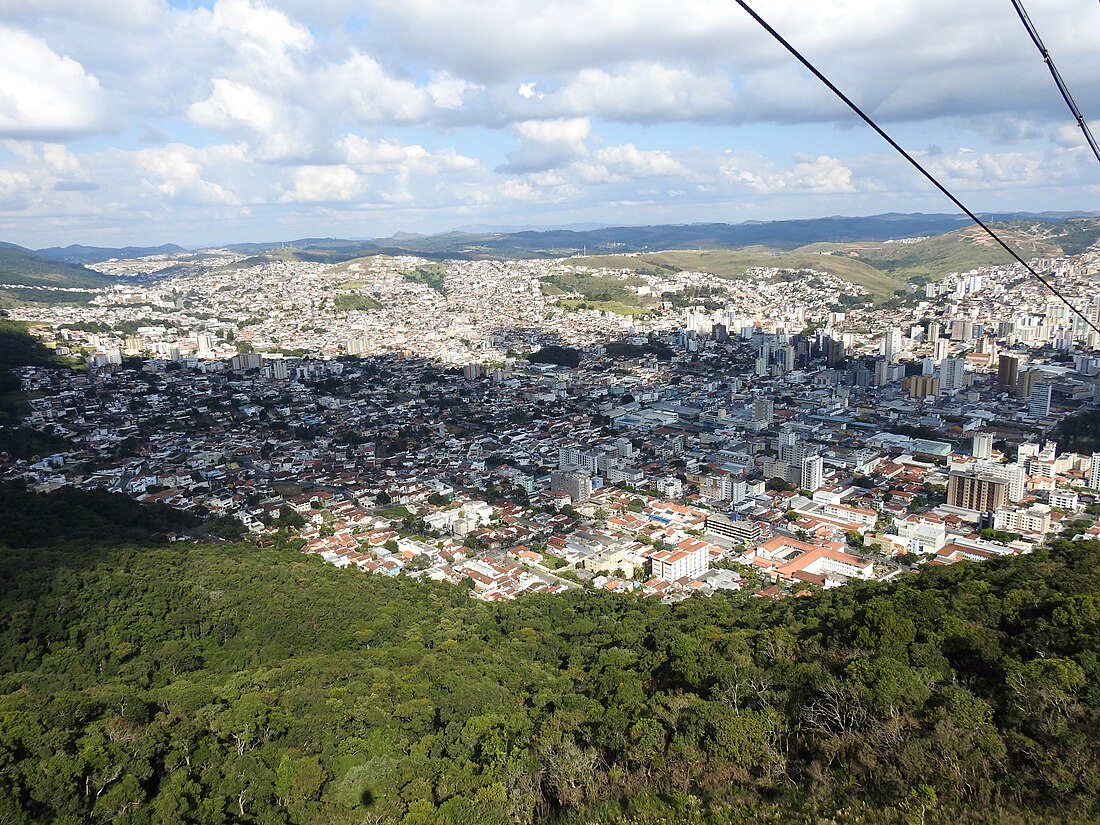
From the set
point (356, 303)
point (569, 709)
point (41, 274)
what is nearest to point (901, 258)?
point (356, 303)

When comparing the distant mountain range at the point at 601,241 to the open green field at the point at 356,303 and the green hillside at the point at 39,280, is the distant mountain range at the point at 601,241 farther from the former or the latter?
the open green field at the point at 356,303

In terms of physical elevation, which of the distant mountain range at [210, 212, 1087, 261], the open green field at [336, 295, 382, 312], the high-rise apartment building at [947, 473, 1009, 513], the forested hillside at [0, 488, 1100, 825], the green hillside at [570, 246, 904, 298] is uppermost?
the distant mountain range at [210, 212, 1087, 261]

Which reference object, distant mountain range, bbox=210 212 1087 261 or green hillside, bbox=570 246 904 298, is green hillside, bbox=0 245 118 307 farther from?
green hillside, bbox=570 246 904 298

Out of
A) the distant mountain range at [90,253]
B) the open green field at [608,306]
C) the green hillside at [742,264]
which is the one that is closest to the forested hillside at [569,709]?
the open green field at [608,306]

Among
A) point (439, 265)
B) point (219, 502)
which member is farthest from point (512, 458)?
point (439, 265)

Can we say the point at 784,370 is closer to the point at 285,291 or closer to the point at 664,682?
the point at 664,682

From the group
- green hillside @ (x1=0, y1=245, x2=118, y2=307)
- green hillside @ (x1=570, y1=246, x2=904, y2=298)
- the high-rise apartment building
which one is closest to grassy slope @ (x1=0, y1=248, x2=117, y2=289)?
green hillside @ (x1=0, y1=245, x2=118, y2=307)

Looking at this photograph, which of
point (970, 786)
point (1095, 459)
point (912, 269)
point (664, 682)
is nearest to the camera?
point (970, 786)

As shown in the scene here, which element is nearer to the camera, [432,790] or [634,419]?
[432,790]

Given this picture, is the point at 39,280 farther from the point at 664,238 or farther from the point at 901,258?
the point at 664,238
